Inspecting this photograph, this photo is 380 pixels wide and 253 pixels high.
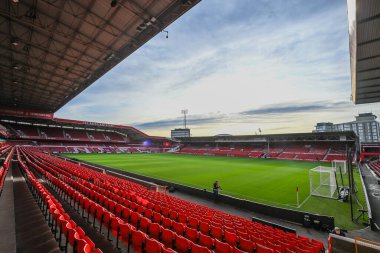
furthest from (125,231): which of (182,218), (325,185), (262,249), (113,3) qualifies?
(325,185)

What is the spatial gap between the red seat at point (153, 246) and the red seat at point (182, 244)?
0.70 metres

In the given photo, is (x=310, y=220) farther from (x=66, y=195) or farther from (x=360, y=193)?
(x=66, y=195)

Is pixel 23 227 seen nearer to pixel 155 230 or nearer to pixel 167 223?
pixel 155 230

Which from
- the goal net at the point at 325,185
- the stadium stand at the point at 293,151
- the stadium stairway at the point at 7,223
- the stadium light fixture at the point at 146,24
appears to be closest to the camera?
the stadium stairway at the point at 7,223

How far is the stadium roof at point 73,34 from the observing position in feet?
35.3

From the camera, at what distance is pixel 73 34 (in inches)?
525

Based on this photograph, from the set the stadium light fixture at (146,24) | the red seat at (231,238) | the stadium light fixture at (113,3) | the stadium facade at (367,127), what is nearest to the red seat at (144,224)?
the red seat at (231,238)

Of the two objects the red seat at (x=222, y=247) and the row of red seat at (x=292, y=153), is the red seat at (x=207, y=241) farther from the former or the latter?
the row of red seat at (x=292, y=153)

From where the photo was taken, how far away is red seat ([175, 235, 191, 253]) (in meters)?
4.40

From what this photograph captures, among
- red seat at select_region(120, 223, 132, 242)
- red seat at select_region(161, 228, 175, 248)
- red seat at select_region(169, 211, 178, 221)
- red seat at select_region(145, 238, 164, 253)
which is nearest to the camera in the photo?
red seat at select_region(145, 238, 164, 253)

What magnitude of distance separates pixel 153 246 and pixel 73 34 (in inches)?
567

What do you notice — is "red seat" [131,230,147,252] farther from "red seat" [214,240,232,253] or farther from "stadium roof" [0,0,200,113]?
"stadium roof" [0,0,200,113]

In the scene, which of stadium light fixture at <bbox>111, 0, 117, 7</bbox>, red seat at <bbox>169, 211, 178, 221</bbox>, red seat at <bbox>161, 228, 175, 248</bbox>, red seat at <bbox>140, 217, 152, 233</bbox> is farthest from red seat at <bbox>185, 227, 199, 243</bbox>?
stadium light fixture at <bbox>111, 0, 117, 7</bbox>

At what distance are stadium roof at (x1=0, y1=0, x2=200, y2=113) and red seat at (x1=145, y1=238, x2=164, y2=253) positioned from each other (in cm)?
1015
